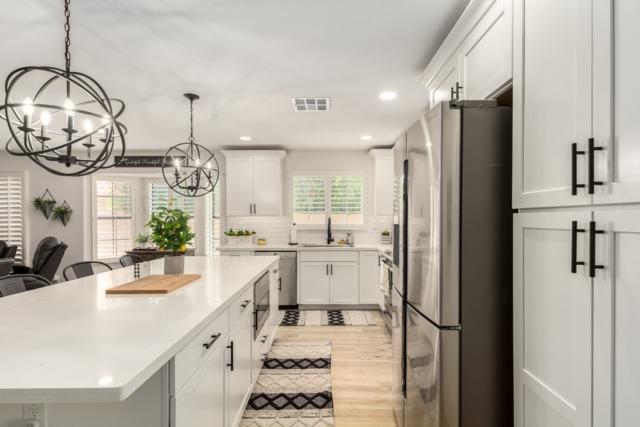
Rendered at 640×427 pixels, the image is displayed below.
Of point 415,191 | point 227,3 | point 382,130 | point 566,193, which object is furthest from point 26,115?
point 382,130

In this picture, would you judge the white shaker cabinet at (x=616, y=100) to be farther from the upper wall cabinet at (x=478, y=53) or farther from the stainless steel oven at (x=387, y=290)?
the stainless steel oven at (x=387, y=290)

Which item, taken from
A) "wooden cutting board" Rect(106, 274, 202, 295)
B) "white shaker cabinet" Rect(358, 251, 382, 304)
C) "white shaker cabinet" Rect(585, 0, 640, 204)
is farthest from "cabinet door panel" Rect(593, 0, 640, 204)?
"white shaker cabinet" Rect(358, 251, 382, 304)

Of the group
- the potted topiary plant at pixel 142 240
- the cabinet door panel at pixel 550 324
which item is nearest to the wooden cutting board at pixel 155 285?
the cabinet door panel at pixel 550 324

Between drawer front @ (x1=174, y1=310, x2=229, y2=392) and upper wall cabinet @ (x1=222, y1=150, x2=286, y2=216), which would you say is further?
upper wall cabinet @ (x1=222, y1=150, x2=286, y2=216)

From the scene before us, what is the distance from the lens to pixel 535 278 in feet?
4.18

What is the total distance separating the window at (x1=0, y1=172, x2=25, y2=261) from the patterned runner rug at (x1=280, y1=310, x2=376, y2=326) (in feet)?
15.6

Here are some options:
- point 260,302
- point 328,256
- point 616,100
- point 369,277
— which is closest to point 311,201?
point 328,256

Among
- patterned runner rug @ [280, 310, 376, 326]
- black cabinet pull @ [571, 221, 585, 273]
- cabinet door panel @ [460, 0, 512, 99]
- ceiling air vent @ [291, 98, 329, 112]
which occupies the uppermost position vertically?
ceiling air vent @ [291, 98, 329, 112]

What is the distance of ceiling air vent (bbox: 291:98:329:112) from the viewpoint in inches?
137

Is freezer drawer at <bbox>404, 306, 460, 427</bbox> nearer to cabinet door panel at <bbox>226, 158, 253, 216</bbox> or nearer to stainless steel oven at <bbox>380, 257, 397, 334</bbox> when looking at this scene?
stainless steel oven at <bbox>380, 257, 397, 334</bbox>

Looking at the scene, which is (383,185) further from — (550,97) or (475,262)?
(550,97)

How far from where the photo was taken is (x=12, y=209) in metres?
6.07

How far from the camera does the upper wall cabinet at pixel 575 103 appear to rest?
2.90 feet

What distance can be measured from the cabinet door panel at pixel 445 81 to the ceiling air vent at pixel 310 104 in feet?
3.75
